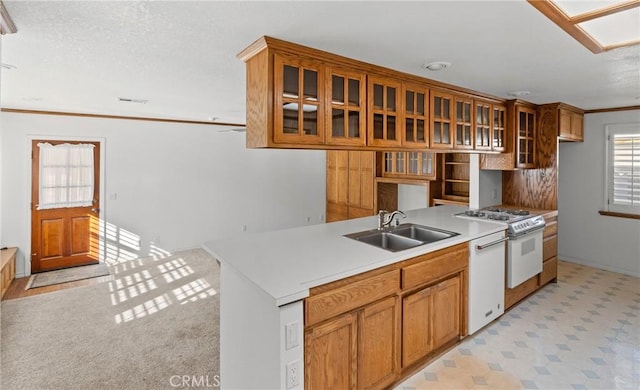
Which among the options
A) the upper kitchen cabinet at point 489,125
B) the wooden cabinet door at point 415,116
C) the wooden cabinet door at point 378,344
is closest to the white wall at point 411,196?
the upper kitchen cabinet at point 489,125

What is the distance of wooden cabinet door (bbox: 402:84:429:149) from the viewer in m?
2.70

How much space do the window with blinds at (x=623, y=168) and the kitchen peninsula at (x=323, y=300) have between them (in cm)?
301

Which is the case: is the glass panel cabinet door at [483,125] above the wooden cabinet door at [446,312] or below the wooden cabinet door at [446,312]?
above

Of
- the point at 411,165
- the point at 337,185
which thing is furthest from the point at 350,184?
the point at 411,165

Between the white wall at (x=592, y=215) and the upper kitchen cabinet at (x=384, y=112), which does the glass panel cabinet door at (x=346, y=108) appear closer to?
the upper kitchen cabinet at (x=384, y=112)

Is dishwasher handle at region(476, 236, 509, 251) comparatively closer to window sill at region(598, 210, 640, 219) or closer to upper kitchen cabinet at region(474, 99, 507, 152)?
upper kitchen cabinet at region(474, 99, 507, 152)

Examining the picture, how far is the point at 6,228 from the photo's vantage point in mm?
4461

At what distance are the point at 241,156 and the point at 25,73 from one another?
3.66 metres

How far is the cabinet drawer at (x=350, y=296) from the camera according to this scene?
1750mm

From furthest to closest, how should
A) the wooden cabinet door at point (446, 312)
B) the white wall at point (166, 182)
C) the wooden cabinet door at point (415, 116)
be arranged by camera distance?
the white wall at point (166, 182) < the wooden cabinet door at point (415, 116) < the wooden cabinet door at point (446, 312)

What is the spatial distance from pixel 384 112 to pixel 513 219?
1878 mm

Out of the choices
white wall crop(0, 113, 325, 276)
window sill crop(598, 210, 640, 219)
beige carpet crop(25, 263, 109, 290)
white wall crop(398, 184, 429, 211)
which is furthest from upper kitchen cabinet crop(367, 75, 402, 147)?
beige carpet crop(25, 263, 109, 290)

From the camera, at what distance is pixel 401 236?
2.89m

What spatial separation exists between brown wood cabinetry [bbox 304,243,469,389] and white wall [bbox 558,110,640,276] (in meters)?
3.14
